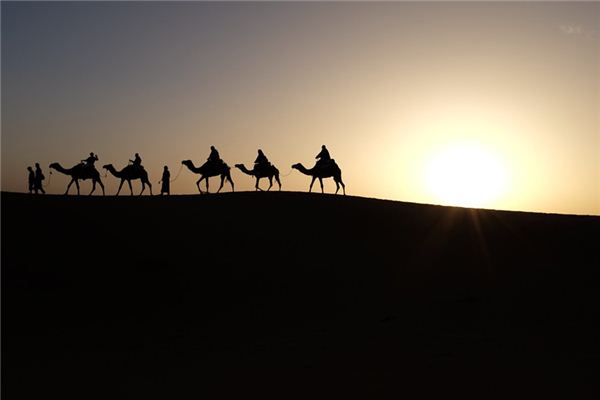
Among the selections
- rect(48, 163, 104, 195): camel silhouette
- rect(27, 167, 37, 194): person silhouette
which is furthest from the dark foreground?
rect(27, 167, 37, 194): person silhouette

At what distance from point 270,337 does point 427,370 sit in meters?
3.23

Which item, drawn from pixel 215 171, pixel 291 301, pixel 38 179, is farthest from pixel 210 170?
pixel 291 301

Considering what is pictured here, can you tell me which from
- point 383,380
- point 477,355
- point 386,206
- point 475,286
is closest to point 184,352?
point 383,380

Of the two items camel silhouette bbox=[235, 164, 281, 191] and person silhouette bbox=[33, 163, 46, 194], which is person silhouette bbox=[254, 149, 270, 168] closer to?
camel silhouette bbox=[235, 164, 281, 191]

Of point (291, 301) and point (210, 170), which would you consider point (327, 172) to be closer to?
point (210, 170)

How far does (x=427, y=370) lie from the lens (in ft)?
33.0

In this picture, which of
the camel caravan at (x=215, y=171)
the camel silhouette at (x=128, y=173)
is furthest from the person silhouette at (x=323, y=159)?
the camel silhouette at (x=128, y=173)

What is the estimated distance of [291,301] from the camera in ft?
47.8

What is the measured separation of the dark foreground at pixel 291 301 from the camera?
32.4 feet

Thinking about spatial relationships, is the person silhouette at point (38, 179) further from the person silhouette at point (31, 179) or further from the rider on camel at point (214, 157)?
the rider on camel at point (214, 157)

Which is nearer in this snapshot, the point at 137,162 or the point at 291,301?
the point at 291,301

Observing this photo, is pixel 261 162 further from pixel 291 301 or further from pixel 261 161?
pixel 291 301

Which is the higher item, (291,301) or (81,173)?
Result: (81,173)

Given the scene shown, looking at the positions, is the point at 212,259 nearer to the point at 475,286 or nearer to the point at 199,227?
the point at 199,227
